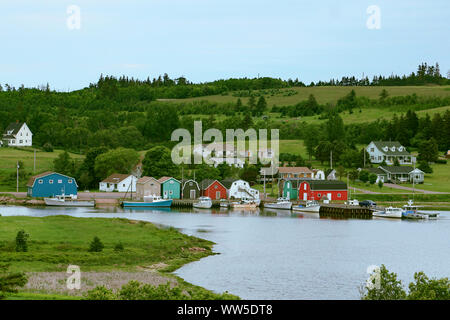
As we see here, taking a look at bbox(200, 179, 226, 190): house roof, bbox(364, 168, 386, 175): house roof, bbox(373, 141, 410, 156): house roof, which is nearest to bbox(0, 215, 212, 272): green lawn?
bbox(200, 179, 226, 190): house roof

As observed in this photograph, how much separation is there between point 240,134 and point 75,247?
104 meters

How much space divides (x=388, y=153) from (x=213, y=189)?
39.0 meters

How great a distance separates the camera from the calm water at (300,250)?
35.0 m

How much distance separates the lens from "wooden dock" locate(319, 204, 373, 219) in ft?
→ 254

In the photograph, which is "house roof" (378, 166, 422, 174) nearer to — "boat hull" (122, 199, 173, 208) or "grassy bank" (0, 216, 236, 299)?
"boat hull" (122, 199, 173, 208)

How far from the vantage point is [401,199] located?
289ft

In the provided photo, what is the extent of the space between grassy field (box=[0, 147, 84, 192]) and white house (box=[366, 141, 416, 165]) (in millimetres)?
52499

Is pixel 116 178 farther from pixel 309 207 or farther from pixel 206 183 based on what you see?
pixel 309 207

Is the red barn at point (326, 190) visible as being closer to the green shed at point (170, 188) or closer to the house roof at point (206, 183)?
the house roof at point (206, 183)


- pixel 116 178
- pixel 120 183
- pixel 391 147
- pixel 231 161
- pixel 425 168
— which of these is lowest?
pixel 120 183

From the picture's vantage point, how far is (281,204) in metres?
84.8

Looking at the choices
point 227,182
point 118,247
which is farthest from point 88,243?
point 227,182
